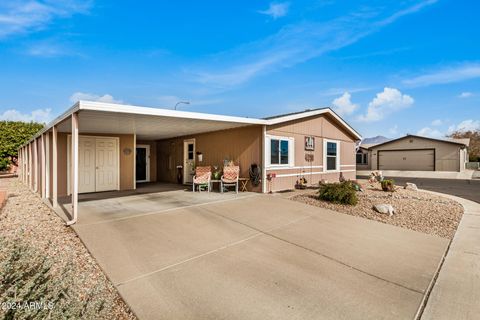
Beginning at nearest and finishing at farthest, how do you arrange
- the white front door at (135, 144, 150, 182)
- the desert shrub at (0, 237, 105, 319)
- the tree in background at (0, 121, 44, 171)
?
the desert shrub at (0, 237, 105, 319)
the white front door at (135, 144, 150, 182)
the tree in background at (0, 121, 44, 171)

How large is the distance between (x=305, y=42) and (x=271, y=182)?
20.0 feet

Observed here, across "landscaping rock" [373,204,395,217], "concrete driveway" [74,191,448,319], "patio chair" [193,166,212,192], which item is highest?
"patio chair" [193,166,212,192]

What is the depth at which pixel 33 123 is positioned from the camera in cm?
1728

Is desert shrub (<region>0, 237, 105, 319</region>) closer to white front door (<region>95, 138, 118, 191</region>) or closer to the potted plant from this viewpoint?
white front door (<region>95, 138, 118, 191</region>)

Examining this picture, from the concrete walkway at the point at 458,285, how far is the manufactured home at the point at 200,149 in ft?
17.0

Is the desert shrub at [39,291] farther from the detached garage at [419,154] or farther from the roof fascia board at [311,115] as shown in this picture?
the detached garage at [419,154]

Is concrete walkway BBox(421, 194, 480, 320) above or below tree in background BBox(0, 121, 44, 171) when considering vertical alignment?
below

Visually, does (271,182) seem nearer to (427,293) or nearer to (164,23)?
(427,293)

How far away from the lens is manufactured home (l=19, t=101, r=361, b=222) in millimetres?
7746

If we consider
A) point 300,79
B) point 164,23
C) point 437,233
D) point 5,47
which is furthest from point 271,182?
point 5,47

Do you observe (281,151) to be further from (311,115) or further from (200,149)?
(200,149)

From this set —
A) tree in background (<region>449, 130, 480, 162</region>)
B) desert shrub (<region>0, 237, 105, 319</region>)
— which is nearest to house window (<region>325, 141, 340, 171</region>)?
desert shrub (<region>0, 237, 105, 319</region>)

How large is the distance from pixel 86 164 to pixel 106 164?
676 millimetres

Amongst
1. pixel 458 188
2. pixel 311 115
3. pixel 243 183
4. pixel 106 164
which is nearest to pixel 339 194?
pixel 243 183
